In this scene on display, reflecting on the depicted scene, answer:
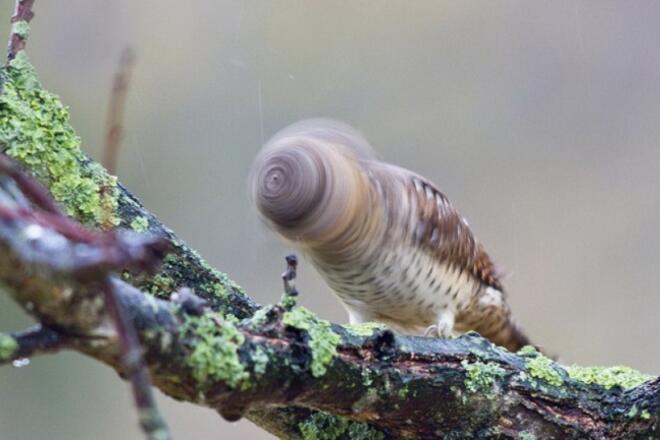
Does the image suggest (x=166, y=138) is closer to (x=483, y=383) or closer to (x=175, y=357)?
(x=483, y=383)

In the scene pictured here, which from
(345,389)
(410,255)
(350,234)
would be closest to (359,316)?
(410,255)

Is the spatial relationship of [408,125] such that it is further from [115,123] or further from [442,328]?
[115,123]

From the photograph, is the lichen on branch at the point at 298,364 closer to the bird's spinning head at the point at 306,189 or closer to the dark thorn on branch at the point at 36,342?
the dark thorn on branch at the point at 36,342

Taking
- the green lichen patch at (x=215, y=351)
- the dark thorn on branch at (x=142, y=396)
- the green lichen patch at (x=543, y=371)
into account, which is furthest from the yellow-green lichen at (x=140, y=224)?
the dark thorn on branch at (x=142, y=396)

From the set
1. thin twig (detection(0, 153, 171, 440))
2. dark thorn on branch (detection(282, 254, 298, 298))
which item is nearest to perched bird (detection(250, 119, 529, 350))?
dark thorn on branch (detection(282, 254, 298, 298))

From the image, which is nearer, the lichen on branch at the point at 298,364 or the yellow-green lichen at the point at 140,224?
the lichen on branch at the point at 298,364

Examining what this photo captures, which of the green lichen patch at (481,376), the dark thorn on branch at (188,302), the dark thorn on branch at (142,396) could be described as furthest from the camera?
the green lichen patch at (481,376)

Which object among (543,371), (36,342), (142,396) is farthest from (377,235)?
(142,396)
